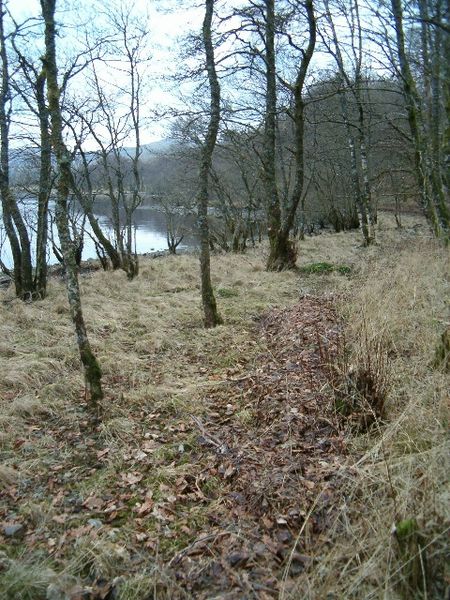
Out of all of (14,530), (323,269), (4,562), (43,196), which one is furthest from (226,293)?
(4,562)

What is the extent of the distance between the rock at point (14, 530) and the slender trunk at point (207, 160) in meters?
4.02

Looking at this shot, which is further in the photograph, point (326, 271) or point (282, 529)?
point (326, 271)

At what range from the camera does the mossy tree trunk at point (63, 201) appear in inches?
146

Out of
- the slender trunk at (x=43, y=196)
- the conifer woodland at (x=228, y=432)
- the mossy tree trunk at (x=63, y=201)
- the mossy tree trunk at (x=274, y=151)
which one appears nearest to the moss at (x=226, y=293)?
the conifer woodland at (x=228, y=432)

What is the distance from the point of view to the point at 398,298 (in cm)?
518

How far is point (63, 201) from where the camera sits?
390 cm

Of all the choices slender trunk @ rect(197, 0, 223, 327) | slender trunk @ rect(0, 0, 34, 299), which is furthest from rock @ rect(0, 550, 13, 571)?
slender trunk @ rect(0, 0, 34, 299)

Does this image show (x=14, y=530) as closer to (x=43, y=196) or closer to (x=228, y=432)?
(x=228, y=432)

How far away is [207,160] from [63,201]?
2784mm

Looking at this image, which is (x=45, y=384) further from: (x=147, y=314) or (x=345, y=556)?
(x=345, y=556)

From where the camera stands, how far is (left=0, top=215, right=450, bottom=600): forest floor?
204cm

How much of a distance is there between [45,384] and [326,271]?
6.82 m

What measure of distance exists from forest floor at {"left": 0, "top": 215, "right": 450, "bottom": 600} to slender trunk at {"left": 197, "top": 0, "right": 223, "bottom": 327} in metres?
0.59

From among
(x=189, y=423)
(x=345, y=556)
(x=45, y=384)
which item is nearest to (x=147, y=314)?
(x=45, y=384)
